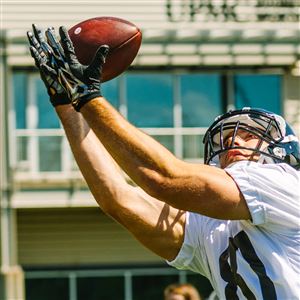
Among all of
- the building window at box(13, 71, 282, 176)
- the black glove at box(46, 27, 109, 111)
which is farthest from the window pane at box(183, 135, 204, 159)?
the black glove at box(46, 27, 109, 111)

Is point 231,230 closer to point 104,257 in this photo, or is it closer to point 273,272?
point 273,272

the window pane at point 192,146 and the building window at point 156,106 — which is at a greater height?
the building window at point 156,106

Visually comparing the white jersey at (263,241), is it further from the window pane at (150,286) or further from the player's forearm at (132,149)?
the window pane at (150,286)

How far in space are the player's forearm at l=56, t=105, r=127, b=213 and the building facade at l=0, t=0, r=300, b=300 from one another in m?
11.6

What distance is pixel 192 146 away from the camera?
1584cm

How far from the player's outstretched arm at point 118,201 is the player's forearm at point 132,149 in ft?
1.74

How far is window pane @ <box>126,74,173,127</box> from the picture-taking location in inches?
623

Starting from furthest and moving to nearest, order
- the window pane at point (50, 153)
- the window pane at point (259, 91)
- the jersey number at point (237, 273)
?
the window pane at point (259, 91) → the window pane at point (50, 153) → the jersey number at point (237, 273)

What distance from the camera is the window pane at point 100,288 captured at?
1570cm

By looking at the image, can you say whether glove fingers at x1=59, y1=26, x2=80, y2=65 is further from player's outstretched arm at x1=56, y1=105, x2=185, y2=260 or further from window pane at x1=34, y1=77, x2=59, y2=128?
window pane at x1=34, y1=77, x2=59, y2=128

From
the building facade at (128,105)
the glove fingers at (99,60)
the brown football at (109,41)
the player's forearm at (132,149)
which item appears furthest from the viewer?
the building facade at (128,105)

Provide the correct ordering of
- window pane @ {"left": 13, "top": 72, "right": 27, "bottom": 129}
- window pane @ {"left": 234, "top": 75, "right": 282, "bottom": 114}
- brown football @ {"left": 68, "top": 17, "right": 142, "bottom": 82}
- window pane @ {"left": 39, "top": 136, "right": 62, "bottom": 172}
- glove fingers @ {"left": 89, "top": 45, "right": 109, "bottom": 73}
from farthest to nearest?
window pane @ {"left": 234, "top": 75, "right": 282, "bottom": 114} → window pane @ {"left": 13, "top": 72, "right": 27, "bottom": 129} → window pane @ {"left": 39, "top": 136, "right": 62, "bottom": 172} → brown football @ {"left": 68, "top": 17, "right": 142, "bottom": 82} → glove fingers @ {"left": 89, "top": 45, "right": 109, "bottom": 73}

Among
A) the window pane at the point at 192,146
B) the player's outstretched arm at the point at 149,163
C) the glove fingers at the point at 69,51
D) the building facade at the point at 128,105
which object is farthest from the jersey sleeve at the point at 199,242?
the window pane at the point at 192,146

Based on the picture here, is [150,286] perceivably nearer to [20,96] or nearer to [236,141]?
[20,96]
